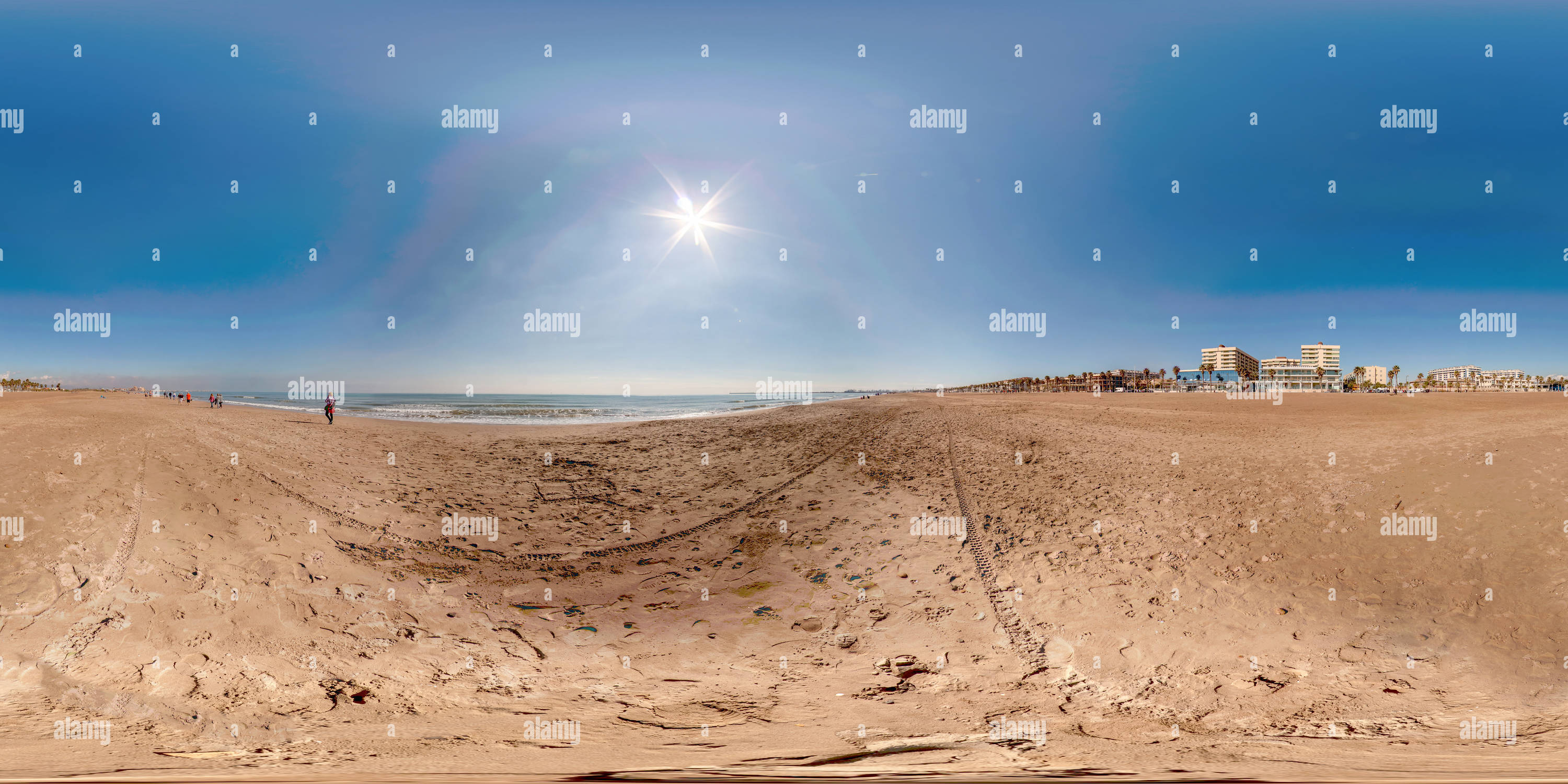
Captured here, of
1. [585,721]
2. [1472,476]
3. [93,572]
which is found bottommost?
[585,721]

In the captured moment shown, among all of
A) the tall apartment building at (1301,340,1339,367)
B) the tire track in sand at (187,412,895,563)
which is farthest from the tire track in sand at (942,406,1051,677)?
the tall apartment building at (1301,340,1339,367)

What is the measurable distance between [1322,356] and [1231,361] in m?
19.9

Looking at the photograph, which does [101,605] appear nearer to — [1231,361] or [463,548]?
[463,548]

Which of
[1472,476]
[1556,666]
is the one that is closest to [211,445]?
[1556,666]

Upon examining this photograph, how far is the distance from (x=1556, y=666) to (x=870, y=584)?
8.99m

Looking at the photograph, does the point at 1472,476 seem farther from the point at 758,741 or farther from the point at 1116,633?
the point at 758,741

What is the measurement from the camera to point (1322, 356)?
454 feet

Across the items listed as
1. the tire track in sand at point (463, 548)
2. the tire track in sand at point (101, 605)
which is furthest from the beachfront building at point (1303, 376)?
the tire track in sand at point (101, 605)

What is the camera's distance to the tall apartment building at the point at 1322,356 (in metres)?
137

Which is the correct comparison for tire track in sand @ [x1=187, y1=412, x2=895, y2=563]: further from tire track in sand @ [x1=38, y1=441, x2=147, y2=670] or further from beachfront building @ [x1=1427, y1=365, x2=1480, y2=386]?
beachfront building @ [x1=1427, y1=365, x2=1480, y2=386]

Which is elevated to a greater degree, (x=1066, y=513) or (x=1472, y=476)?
(x=1472, y=476)

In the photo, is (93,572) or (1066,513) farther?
(1066,513)

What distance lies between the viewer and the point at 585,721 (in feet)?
20.0

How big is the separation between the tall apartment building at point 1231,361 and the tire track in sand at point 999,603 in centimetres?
→ 16242
